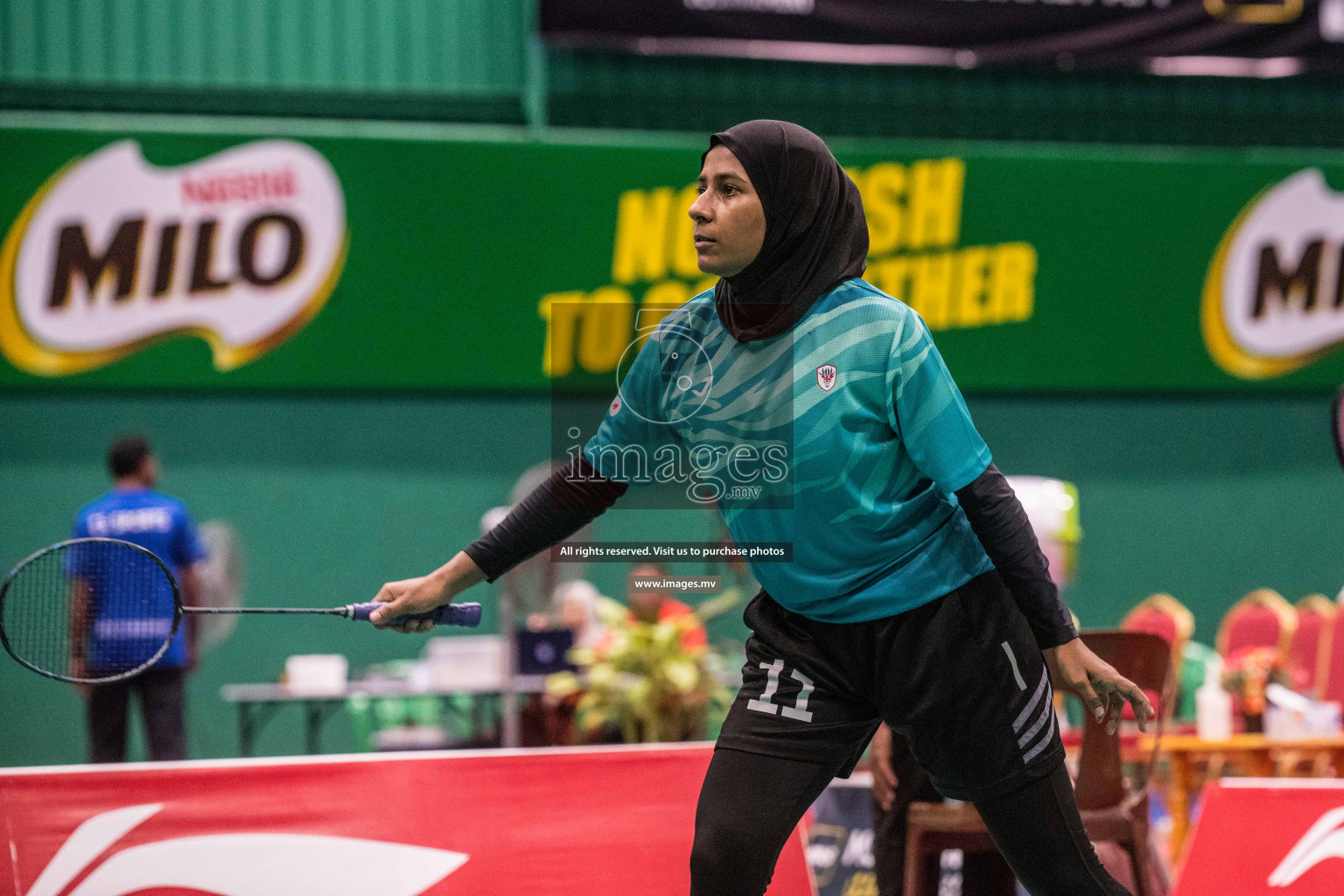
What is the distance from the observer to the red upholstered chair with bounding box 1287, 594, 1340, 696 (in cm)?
582

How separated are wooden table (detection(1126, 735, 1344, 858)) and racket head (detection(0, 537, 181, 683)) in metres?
3.43

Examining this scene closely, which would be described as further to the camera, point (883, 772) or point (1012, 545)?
point (883, 772)

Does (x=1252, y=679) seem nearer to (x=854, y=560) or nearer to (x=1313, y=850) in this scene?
(x=1313, y=850)

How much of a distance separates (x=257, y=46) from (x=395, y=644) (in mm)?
3575

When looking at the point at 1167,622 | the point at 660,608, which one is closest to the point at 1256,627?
the point at 1167,622

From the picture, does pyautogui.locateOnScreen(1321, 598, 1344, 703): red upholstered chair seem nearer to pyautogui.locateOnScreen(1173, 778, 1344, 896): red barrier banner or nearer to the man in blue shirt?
pyautogui.locateOnScreen(1173, 778, 1344, 896): red barrier banner

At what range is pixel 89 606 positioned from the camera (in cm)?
293

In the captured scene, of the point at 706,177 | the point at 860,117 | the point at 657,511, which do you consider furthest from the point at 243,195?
the point at 706,177

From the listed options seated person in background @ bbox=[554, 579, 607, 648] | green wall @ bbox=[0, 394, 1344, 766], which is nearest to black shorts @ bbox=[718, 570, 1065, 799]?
seated person in background @ bbox=[554, 579, 607, 648]

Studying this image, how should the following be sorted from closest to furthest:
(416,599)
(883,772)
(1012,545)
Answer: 1. (1012,545)
2. (416,599)
3. (883,772)

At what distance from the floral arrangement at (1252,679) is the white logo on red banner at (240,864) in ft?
10.5

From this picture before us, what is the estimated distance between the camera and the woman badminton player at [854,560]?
2002mm

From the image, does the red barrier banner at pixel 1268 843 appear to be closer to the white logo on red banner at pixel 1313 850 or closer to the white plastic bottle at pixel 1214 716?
the white logo on red banner at pixel 1313 850

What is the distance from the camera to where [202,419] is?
7.12 metres
